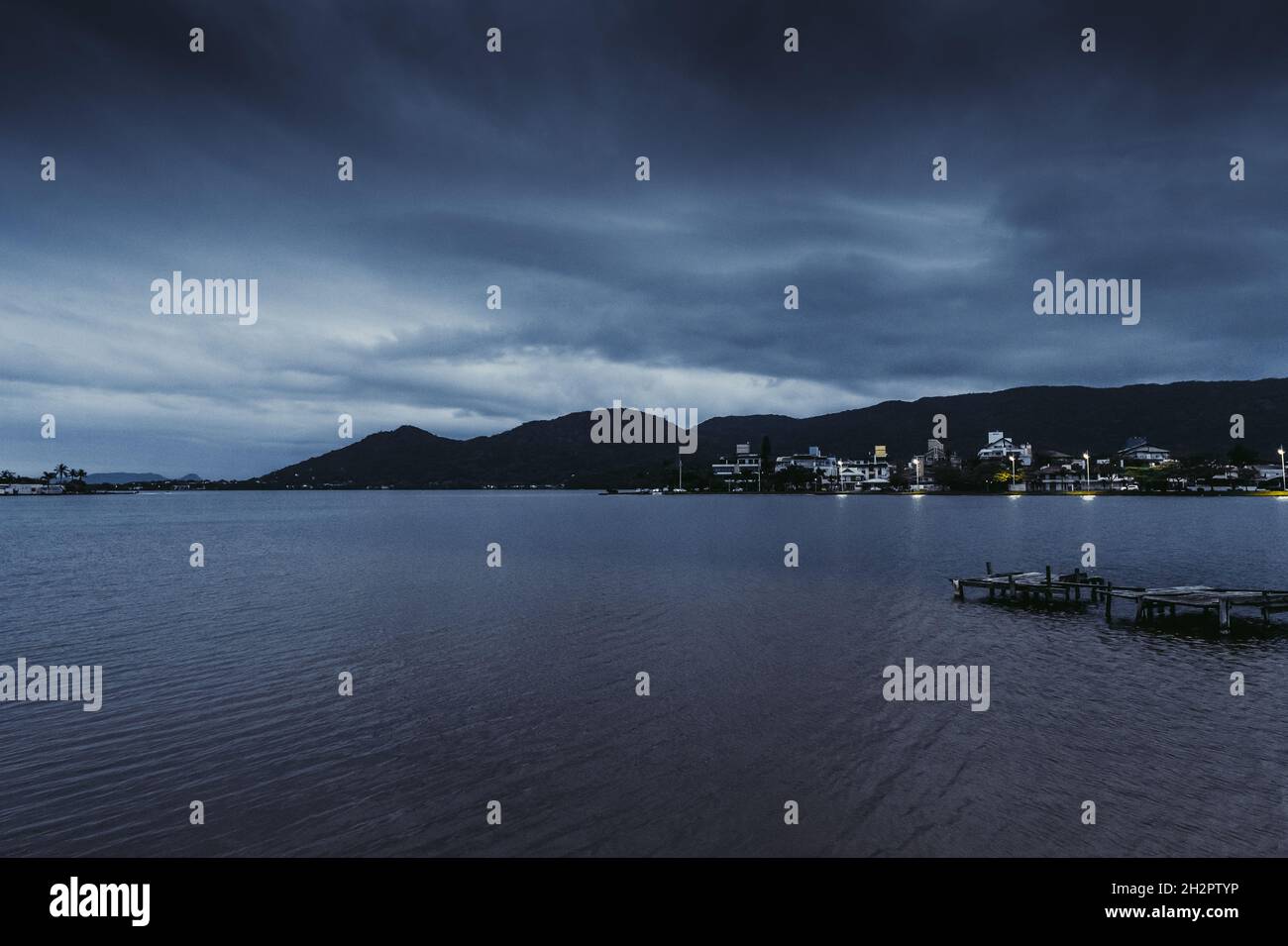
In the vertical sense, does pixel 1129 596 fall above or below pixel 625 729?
above

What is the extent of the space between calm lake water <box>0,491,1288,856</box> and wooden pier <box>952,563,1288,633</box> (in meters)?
1.52

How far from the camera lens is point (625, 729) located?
72.3 feet

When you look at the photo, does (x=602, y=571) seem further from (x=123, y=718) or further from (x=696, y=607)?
(x=123, y=718)

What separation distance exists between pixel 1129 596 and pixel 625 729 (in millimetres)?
36496

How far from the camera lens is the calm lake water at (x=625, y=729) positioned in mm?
15320

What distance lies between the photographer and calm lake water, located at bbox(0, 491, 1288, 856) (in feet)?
50.3

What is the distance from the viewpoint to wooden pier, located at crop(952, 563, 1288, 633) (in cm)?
3712

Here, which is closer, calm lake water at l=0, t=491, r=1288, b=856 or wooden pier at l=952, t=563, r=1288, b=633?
calm lake water at l=0, t=491, r=1288, b=856
